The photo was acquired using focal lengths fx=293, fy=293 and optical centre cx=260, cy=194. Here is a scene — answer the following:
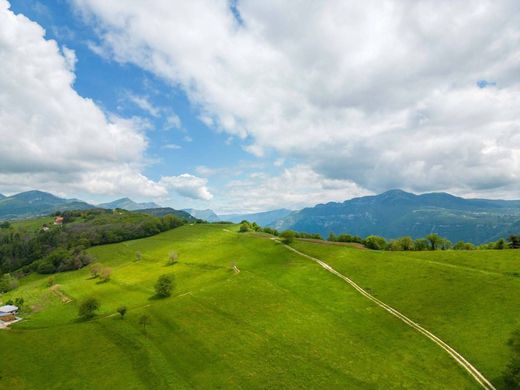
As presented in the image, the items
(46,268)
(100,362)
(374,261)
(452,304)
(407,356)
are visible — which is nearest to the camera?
(407,356)

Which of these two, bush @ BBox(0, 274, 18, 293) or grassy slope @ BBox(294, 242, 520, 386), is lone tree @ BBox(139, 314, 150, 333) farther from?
bush @ BBox(0, 274, 18, 293)

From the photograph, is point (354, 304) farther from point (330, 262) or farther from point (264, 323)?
point (330, 262)

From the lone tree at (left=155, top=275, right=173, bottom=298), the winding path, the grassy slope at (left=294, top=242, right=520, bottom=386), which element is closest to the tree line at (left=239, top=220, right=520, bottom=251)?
the grassy slope at (left=294, top=242, right=520, bottom=386)

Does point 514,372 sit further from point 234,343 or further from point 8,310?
point 8,310

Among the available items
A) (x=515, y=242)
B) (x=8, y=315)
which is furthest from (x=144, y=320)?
(x=515, y=242)

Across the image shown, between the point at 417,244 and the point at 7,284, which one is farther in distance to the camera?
the point at 7,284

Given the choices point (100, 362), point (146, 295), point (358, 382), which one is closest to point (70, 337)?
point (100, 362)
